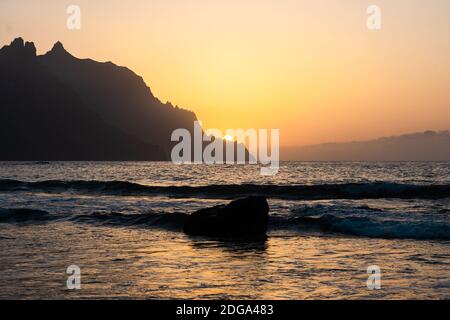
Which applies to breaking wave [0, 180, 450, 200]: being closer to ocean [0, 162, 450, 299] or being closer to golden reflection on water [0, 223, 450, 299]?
ocean [0, 162, 450, 299]

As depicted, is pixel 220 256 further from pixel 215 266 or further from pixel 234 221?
pixel 234 221

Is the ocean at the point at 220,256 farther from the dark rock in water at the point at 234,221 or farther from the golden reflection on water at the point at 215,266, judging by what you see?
the dark rock in water at the point at 234,221

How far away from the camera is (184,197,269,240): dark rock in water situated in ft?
66.0

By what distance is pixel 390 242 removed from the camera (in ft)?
60.1

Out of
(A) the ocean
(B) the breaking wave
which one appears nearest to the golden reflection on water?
(A) the ocean

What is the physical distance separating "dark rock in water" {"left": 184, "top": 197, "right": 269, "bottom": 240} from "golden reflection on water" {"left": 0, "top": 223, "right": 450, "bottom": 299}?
1224mm

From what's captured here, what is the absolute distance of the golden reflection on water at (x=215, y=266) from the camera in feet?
35.1

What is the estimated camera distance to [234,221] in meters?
20.4

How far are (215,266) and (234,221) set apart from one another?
6.98 m

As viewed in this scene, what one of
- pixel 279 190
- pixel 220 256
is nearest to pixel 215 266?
pixel 220 256

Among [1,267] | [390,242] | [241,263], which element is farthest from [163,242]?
[390,242]
